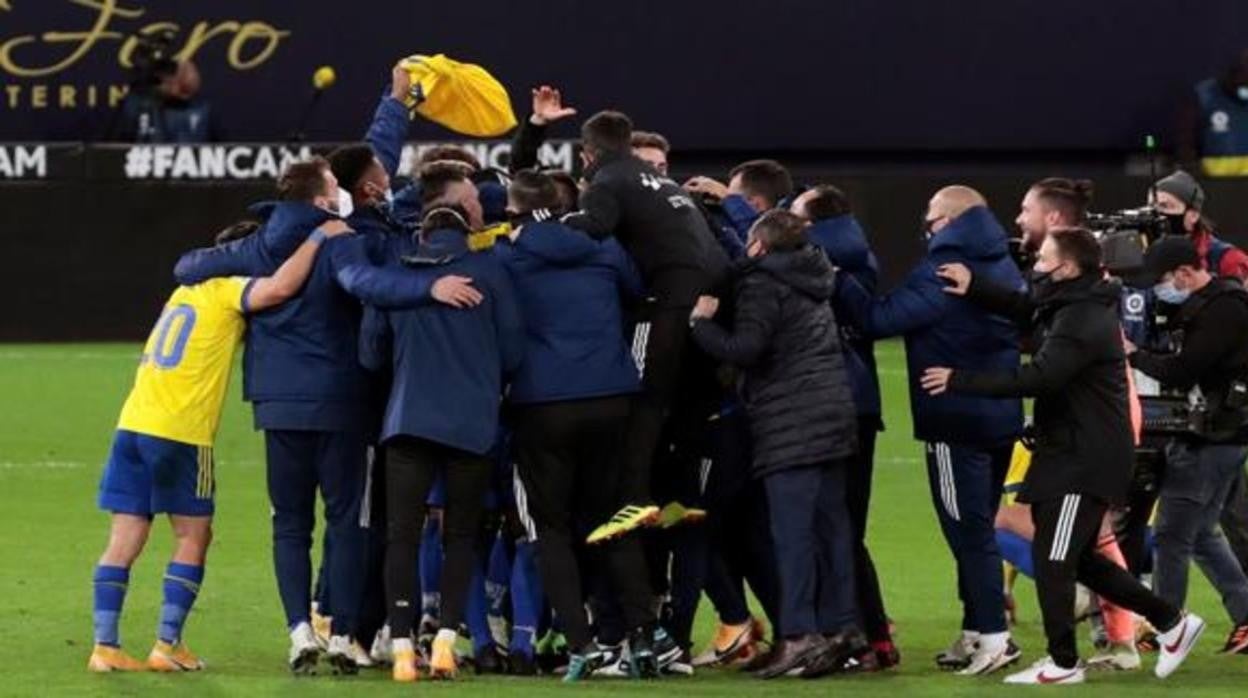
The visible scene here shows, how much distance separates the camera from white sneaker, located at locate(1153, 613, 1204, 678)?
37.5ft

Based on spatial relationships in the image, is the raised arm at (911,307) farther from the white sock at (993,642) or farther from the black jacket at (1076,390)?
the white sock at (993,642)

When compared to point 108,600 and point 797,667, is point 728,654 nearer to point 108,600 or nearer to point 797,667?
point 797,667

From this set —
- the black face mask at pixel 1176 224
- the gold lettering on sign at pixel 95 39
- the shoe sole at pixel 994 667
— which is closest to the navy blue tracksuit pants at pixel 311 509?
the shoe sole at pixel 994 667

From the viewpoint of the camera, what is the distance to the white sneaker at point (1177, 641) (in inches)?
450

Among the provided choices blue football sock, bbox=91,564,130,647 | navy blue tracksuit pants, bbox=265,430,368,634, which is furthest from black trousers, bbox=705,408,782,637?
blue football sock, bbox=91,564,130,647

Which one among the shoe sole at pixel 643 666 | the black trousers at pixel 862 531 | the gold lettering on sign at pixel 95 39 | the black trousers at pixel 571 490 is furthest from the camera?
the gold lettering on sign at pixel 95 39

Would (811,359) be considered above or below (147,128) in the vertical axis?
below

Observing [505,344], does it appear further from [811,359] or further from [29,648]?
[29,648]

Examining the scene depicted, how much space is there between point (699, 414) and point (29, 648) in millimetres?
2642

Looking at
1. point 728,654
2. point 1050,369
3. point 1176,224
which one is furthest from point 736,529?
point 1176,224

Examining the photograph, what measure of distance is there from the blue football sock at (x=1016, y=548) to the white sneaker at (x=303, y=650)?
8.82 feet

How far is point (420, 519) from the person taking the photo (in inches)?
445

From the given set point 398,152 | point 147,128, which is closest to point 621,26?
point 147,128

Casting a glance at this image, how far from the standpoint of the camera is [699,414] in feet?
39.7
